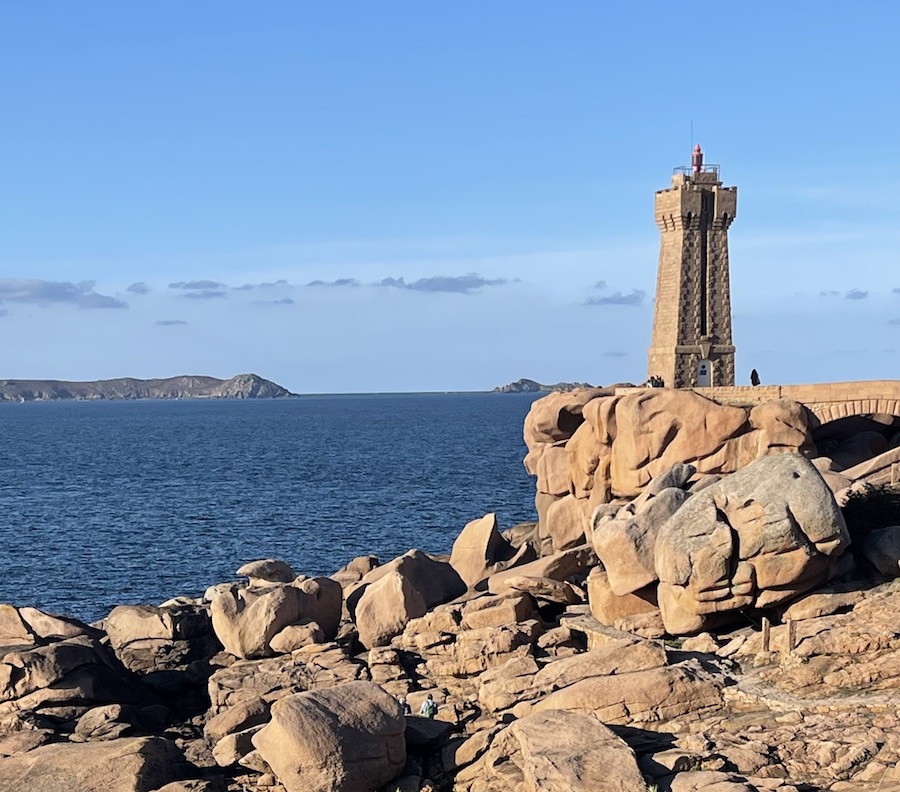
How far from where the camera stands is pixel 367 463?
330ft

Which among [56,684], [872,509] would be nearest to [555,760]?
[872,509]

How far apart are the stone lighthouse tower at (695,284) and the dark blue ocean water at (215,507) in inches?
557

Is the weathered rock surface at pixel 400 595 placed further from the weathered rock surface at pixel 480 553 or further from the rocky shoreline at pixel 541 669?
the weathered rock surface at pixel 480 553

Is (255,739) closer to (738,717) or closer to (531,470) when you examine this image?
(738,717)

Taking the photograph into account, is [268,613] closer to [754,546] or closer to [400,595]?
[400,595]

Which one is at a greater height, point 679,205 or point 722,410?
point 679,205

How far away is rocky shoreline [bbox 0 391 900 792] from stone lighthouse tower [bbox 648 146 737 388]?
1570cm

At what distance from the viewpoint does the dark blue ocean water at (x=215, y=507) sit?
51625 millimetres

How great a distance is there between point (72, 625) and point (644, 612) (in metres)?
15.9

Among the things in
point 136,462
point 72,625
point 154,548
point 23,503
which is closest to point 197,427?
point 136,462

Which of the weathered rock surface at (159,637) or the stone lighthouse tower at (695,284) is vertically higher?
the stone lighthouse tower at (695,284)

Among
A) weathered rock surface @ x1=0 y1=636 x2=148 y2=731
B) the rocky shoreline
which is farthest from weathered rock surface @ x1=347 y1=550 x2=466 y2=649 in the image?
weathered rock surface @ x1=0 y1=636 x2=148 y2=731

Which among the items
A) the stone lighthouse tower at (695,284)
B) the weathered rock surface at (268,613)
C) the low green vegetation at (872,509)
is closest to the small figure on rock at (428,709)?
the weathered rock surface at (268,613)

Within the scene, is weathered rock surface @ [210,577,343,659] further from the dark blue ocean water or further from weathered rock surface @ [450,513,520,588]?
the dark blue ocean water
